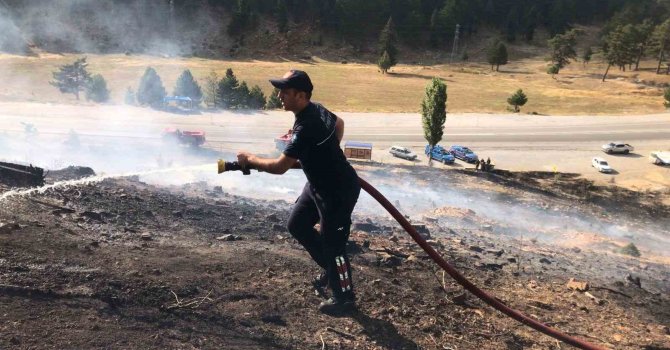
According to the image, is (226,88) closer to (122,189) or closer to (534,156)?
(534,156)

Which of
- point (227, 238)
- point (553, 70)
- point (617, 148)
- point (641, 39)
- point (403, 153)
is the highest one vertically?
point (641, 39)

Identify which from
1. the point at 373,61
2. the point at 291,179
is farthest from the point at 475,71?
the point at 291,179

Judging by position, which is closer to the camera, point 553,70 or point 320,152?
point 320,152

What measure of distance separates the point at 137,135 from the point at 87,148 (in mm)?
8632

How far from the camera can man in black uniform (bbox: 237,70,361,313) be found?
4.32 meters

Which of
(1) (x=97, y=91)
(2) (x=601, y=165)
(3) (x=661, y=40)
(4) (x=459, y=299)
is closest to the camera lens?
(4) (x=459, y=299)

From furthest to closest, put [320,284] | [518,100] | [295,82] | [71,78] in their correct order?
1. [518,100]
2. [71,78]
3. [320,284]
4. [295,82]

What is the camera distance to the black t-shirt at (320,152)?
4.32 m

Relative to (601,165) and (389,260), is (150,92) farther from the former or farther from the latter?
(389,260)

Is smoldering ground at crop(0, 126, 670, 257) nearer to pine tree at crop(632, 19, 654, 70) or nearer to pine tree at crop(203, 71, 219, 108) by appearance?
pine tree at crop(203, 71, 219, 108)

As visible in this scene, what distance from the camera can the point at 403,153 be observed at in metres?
34.8

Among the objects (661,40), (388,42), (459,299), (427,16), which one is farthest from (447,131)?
(427,16)

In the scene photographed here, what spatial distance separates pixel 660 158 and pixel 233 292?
40.0m

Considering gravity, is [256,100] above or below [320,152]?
below
